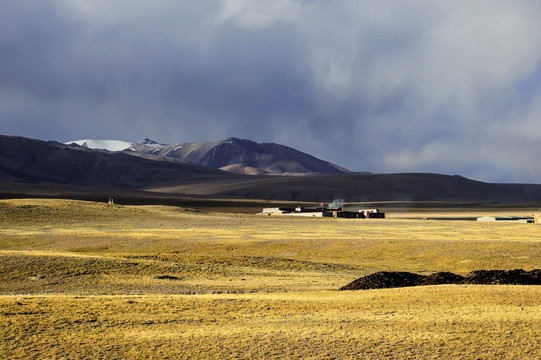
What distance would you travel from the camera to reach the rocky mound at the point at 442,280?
81.4ft

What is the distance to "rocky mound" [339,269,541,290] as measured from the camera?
81.4ft

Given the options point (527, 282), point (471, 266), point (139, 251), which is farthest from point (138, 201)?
point (527, 282)

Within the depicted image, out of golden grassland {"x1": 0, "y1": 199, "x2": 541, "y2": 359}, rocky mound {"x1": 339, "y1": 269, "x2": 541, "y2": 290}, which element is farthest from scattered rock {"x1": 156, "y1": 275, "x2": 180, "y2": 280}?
rocky mound {"x1": 339, "y1": 269, "x2": 541, "y2": 290}

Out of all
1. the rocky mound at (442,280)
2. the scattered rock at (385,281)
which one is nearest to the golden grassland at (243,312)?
the scattered rock at (385,281)

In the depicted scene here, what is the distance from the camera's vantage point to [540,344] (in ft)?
45.7

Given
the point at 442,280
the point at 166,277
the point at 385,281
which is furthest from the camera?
the point at 166,277

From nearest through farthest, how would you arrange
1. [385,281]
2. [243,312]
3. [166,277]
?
[243,312], [385,281], [166,277]

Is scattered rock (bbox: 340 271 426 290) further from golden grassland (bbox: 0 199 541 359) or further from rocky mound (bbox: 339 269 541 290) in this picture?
golden grassland (bbox: 0 199 541 359)

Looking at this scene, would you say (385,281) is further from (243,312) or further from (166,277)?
(166,277)

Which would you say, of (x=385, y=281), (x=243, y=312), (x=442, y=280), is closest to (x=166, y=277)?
(x=385, y=281)

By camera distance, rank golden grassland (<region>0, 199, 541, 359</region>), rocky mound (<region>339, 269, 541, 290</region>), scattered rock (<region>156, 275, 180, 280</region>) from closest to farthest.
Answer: golden grassland (<region>0, 199, 541, 359</region>) → rocky mound (<region>339, 269, 541, 290</region>) → scattered rock (<region>156, 275, 180, 280</region>)

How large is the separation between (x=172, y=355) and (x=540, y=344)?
305 inches

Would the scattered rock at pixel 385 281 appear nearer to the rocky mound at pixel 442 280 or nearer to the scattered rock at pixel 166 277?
the rocky mound at pixel 442 280

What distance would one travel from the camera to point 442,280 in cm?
2567
